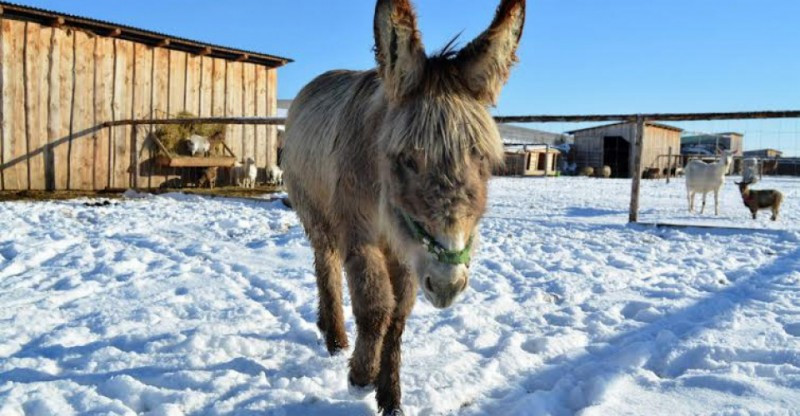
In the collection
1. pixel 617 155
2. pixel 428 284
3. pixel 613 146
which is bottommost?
pixel 428 284

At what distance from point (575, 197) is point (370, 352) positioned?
1292 centimetres

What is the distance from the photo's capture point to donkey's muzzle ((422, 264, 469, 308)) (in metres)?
1.90

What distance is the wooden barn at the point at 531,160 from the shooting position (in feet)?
104

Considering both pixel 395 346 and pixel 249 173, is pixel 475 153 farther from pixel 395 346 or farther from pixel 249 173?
pixel 249 173

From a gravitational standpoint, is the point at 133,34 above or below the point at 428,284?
above

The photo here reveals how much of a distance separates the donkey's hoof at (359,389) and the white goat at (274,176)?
14.2 metres

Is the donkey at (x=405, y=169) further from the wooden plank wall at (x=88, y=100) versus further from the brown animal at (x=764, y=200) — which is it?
the wooden plank wall at (x=88, y=100)

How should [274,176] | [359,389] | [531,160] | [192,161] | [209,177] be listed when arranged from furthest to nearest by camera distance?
[531,160], [274,176], [209,177], [192,161], [359,389]

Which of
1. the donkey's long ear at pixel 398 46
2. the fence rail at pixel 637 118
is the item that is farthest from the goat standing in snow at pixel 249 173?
the donkey's long ear at pixel 398 46

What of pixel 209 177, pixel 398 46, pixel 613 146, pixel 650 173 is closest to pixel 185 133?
pixel 209 177

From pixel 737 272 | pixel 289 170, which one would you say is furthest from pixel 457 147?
pixel 737 272

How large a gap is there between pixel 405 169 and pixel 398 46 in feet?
1.56

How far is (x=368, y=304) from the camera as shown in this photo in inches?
97.7

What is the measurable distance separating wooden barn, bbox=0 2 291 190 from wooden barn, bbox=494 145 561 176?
61.4 ft
